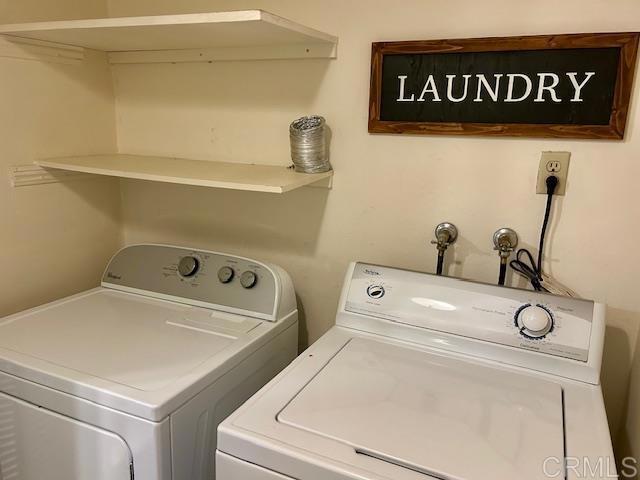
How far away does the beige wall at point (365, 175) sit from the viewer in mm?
Result: 1234

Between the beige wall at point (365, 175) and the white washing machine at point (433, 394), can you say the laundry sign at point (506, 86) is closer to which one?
the beige wall at point (365, 175)

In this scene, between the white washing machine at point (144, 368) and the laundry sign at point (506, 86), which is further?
the laundry sign at point (506, 86)

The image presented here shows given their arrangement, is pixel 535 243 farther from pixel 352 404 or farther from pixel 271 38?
pixel 271 38

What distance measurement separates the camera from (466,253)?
1396 millimetres

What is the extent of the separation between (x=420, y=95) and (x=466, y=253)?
460 millimetres

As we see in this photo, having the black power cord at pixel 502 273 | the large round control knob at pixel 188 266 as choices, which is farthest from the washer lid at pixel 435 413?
the large round control knob at pixel 188 266

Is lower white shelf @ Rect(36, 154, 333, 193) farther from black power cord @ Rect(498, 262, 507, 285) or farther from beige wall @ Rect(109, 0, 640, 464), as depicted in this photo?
black power cord @ Rect(498, 262, 507, 285)

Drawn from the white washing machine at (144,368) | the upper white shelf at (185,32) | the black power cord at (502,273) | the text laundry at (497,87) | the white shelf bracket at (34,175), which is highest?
the upper white shelf at (185,32)

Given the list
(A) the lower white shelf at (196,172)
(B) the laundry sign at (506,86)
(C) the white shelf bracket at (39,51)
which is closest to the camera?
(B) the laundry sign at (506,86)

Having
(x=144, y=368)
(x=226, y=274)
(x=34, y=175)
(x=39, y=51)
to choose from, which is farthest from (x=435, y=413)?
(x=39, y=51)

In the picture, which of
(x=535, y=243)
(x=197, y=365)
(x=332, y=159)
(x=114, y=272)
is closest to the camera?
(x=197, y=365)

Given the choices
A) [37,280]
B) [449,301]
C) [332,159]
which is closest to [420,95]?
[332,159]

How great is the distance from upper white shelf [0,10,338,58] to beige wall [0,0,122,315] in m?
0.10

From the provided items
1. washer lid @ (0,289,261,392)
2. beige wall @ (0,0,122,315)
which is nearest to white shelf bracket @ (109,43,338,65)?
beige wall @ (0,0,122,315)
